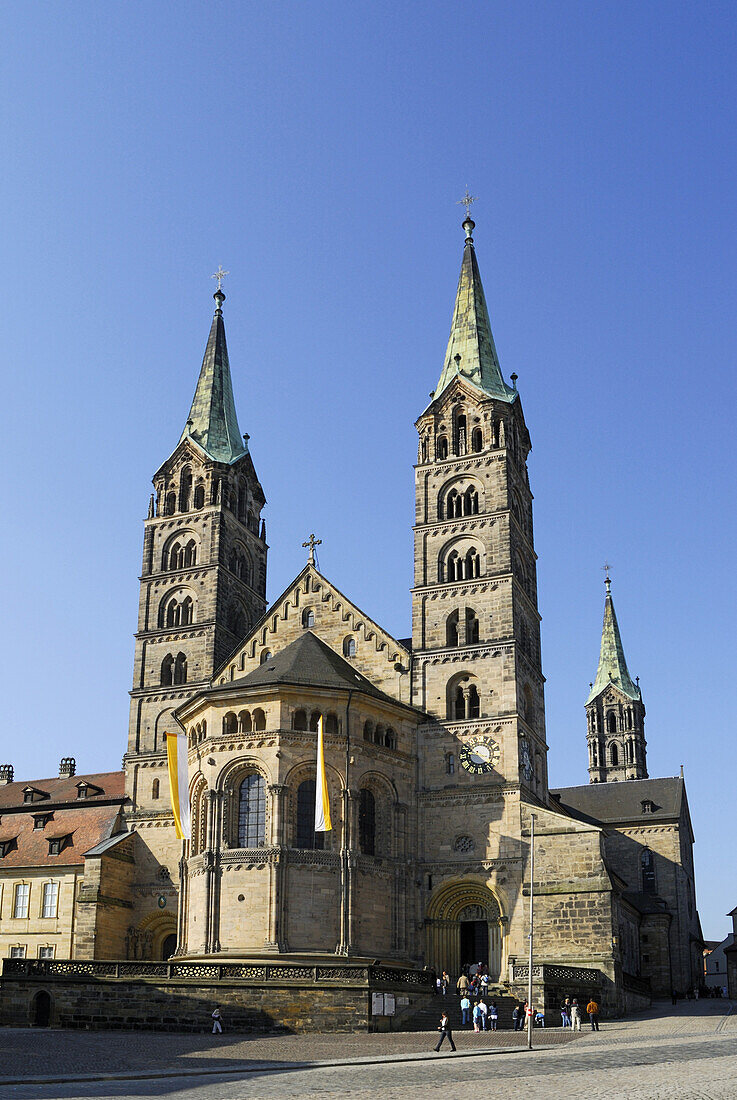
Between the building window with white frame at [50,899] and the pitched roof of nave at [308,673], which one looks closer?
the pitched roof of nave at [308,673]

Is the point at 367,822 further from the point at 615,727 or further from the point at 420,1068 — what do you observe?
the point at 615,727

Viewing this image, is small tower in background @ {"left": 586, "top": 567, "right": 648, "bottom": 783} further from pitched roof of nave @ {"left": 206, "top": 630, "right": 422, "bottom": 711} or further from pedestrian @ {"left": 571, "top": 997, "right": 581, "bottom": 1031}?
pedestrian @ {"left": 571, "top": 997, "right": 581, "bottom": 1031}

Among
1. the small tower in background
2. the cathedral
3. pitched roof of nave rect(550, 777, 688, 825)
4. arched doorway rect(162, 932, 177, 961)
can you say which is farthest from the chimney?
the small tower in background

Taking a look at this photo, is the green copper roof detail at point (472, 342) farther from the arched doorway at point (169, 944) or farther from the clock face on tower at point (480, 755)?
the arched doorway at point (169, 944)

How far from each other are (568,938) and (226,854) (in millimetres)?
15035

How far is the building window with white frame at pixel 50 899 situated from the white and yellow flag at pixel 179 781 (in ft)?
45.9

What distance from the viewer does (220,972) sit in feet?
127

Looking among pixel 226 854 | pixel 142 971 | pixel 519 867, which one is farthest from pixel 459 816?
pixel 142 971

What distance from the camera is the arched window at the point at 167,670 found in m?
62.0

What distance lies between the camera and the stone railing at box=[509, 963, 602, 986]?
43.3 m

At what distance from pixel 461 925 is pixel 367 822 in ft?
21.5

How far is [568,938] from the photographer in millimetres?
48344

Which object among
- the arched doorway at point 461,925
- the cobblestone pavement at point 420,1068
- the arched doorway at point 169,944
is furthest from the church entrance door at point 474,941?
the arched doorway at point 169,944

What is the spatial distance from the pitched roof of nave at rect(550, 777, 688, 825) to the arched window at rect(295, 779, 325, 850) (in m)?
39.0
